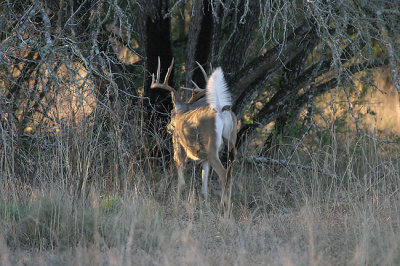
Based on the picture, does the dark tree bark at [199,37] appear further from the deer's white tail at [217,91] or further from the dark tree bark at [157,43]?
the deer's white tail at [217,91]

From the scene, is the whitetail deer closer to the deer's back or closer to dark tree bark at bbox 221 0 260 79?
the deer's back

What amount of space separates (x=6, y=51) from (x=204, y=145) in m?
2.64

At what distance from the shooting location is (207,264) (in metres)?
3.66

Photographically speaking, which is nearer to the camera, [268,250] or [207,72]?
[268,250]

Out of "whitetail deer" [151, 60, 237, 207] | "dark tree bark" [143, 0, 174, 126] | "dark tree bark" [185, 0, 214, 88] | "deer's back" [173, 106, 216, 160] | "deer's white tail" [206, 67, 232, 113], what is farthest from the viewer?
"dark tree bark" [143, 0, 174, 126]

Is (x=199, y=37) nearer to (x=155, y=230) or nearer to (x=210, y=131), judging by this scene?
(x=210, y=131)

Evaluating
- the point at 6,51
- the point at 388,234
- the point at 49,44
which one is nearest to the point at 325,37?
the point at 388,234

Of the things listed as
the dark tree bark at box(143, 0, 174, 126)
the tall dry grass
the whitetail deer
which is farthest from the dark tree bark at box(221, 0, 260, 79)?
the tall dry grass

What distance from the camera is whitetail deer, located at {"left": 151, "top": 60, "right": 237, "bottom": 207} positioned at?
6.07 m

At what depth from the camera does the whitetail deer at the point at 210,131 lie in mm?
6066

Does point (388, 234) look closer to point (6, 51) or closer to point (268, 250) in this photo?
point (268, 250)

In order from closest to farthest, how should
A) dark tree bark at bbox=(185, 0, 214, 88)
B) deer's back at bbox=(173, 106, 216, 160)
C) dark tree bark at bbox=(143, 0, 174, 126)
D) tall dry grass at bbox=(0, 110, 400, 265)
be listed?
tall dry grass at bbox=(0, 110, 400, 265) → deer's back at bbox=(173, 106, 216, 160) → dark tree bark at bbox=(185, 0, 214, 88) → dark tree bark at bbox=(143, 0, 174, 126)

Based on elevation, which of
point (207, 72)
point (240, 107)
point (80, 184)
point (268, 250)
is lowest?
point (268, 250)

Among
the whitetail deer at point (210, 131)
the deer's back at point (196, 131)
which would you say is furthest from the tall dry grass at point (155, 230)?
the deer's back at point (196, 131)
